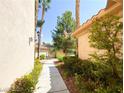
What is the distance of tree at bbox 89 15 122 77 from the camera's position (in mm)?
5636

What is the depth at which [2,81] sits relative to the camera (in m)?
6.40

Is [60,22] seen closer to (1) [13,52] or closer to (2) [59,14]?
(2) [59,14]

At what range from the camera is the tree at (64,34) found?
4500 centimetres

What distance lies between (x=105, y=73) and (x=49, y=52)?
5011 cm

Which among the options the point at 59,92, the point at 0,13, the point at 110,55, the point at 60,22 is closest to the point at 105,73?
the point at 110,55

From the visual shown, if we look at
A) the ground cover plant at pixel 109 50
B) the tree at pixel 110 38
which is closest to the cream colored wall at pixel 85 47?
the ground cover plant at pixel 109 50

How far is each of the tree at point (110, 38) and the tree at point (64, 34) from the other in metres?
38.3

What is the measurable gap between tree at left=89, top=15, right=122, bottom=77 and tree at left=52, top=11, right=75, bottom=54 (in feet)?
126

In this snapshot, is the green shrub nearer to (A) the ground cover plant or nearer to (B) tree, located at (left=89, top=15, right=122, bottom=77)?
(A) the ground cover plant

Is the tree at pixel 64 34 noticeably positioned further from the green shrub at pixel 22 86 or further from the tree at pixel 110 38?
the tree at pixel 110 38

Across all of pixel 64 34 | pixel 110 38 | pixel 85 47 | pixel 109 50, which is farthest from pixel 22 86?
pixel 64 34

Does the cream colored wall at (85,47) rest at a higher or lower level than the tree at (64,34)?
lower

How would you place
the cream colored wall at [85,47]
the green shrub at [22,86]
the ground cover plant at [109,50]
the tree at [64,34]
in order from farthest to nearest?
the tree at [64,34]
the cream colored wall at [85,47]
the green shrub at [22,86]
the ground cover plant at [109,50]

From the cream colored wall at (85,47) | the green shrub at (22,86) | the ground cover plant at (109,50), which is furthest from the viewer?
the cream colored wall at (85,47)
